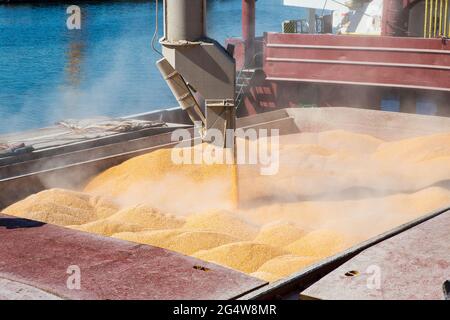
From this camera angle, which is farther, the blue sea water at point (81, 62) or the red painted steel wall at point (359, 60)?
the blue sea water at point (81, 62)

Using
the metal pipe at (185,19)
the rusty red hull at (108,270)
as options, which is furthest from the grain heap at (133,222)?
the metal pipe at (185,19)

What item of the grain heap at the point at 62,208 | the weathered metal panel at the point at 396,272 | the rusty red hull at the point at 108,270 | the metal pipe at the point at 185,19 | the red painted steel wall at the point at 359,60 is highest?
A: the metal pipe at the point at 185,19

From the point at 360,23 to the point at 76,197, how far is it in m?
13.1

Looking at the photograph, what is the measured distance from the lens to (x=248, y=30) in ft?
59.3

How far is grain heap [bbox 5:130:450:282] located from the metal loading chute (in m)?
1.20

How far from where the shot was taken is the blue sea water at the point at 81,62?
3519cm

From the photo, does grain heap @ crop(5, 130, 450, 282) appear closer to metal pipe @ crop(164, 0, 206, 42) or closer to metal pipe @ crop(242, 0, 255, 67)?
metal pipe @ crop(164, 0, 206, 42)

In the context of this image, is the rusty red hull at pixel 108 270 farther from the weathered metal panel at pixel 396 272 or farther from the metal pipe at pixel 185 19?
the metal pipe at pixel 185 19

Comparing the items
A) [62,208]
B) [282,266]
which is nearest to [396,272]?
[282,266]

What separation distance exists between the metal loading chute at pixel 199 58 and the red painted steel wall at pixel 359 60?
7425 mm

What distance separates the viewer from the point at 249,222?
346 inches
